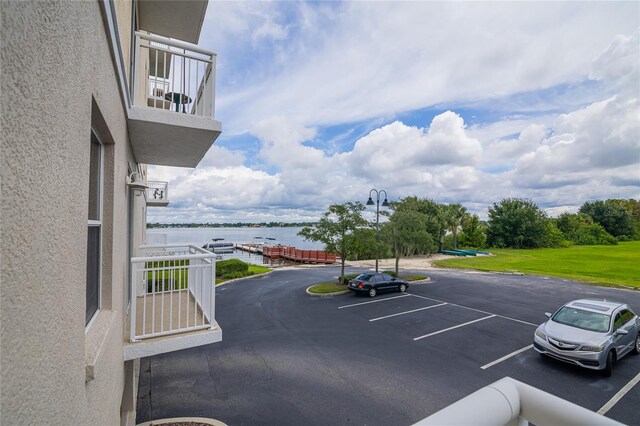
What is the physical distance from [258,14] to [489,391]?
1064cm

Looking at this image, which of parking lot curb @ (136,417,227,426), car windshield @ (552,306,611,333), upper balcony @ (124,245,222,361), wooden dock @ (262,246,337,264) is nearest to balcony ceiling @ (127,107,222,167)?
upper balcony @ (124,245,222,361)

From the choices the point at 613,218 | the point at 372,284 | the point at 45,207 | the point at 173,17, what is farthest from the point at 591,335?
the point at 613,218

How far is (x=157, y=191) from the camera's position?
13.9 meters

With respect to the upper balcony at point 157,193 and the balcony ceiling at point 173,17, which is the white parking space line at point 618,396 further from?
the upper balcony at point 157,193

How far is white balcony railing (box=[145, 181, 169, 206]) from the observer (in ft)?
44.2

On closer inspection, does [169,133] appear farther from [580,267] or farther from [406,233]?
[580,267]

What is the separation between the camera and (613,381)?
321 inches

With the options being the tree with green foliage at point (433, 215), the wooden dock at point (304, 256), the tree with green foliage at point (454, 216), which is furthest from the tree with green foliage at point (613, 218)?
the wooden dock at point (304, 256)

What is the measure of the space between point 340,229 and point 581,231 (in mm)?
60149

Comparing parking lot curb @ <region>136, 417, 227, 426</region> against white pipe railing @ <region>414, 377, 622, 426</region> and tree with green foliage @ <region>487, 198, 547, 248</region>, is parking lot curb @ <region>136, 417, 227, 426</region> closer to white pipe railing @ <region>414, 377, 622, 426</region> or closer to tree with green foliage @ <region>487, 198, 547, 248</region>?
white pipe railing @ <region>414, 377, 622, 426</region>

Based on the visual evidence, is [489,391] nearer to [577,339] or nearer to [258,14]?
[577,339]

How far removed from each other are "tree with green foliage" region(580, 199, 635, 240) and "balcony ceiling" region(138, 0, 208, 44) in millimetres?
80753

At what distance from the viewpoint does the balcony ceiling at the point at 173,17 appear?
636 centimetres

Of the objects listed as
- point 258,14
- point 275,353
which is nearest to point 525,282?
point 275,353
